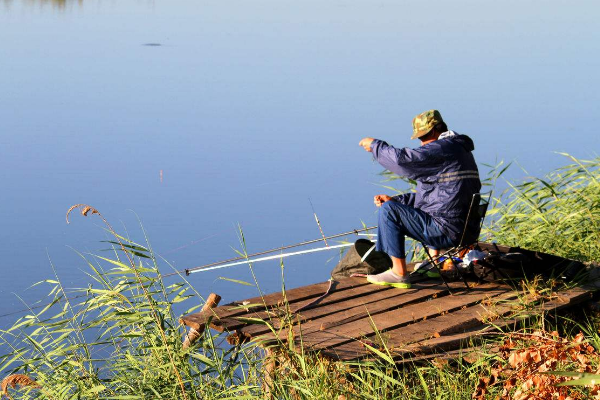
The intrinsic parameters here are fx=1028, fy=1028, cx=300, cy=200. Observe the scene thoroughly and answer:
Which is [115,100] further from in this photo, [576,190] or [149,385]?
[149,385]

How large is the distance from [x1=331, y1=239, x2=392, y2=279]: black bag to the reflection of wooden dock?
127 mm

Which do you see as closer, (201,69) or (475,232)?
(475,232)

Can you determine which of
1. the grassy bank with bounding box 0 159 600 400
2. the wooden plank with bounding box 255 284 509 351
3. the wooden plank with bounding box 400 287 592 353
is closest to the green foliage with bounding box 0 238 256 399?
the grassy bank with bounding box 0 159 600 400

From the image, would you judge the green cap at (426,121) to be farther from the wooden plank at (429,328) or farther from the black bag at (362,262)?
the wooden plank at (429,328)

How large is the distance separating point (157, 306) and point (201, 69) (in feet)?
52.9

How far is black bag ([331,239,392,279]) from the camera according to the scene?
663 cm

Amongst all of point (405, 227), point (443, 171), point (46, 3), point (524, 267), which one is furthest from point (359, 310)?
point (46, 3)

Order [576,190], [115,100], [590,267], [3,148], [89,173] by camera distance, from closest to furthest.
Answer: [590,267] < [576,190] < [89,173] < [3,148] < [115,100]

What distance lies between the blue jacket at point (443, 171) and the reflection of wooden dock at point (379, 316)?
0.47m

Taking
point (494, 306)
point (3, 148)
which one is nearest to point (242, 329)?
point (494, 306)

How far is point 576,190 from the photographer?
849cm

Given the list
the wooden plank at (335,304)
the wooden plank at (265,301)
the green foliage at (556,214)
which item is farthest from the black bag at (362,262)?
the green foliage at (556,214)

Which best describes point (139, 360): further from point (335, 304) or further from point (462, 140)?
point (462, 140)

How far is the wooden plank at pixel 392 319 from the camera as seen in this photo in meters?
5.29
